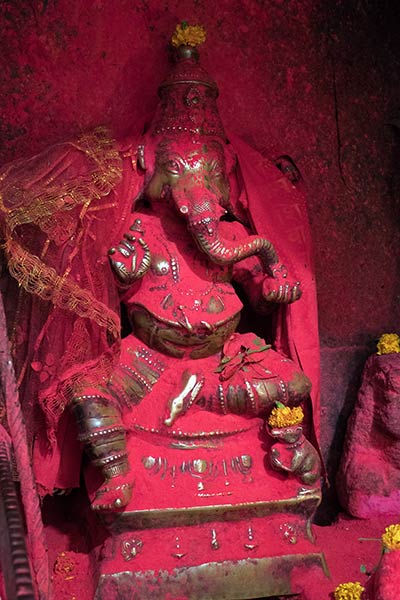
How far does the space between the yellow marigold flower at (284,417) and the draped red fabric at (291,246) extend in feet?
0.84

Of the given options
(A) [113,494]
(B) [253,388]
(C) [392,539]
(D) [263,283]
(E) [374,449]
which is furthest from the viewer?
(E) [374,449]

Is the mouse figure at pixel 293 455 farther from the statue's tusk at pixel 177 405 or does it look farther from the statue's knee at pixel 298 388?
A: the statue's tusk at pixel 177 405

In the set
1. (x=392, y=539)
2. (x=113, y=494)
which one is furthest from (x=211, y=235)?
(x=392, y=539)

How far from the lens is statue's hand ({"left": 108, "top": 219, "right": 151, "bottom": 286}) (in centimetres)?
223

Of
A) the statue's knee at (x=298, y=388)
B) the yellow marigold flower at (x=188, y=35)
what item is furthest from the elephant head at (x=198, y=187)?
the statue's knee at (x=298, y=388)

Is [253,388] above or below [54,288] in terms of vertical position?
below

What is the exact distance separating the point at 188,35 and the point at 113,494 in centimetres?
143

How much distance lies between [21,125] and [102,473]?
116cm

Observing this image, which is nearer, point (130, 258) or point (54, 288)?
point (54, 288)

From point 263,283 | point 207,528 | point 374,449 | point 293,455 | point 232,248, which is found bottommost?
point 374,449

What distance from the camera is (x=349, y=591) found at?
202 cm

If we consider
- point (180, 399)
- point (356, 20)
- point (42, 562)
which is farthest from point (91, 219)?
point (356, 20)

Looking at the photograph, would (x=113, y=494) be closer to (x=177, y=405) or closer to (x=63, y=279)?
(x=177, y=405)

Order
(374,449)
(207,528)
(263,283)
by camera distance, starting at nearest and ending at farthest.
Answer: (207,528) → (263,283) → (374,449)
